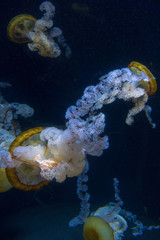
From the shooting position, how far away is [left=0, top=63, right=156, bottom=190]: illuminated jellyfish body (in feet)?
6.35

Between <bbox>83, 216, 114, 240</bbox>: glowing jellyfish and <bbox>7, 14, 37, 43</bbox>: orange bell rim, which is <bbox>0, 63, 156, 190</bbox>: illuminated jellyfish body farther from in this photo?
<bbox>7, 14, 37, 43</bbox>: orange bell rim

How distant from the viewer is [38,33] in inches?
116

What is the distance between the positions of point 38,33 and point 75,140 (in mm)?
1989

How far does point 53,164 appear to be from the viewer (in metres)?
2.05

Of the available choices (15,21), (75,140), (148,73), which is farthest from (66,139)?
(15,21)

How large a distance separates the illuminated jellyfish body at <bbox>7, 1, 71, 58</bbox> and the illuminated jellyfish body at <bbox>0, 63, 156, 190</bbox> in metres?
1.43

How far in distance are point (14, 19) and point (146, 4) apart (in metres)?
2.14

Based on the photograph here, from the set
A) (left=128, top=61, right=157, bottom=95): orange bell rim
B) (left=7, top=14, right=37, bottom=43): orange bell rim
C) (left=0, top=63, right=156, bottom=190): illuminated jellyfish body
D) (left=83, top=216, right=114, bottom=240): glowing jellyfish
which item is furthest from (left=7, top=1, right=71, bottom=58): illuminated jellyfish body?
(left=83, top=216, right=114, bottom=240): glowing jellyfish

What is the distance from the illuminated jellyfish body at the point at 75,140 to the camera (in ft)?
6.35

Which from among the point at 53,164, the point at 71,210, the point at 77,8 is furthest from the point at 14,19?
the point at 71,210

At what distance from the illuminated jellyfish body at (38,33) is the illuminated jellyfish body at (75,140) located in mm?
1430

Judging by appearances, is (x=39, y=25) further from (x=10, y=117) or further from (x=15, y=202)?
(x=15, y=202)

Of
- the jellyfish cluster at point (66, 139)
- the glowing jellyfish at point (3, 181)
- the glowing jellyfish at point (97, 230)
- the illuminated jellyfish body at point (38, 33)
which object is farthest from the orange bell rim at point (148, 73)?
the glowing jellyfish at point (3, 181)

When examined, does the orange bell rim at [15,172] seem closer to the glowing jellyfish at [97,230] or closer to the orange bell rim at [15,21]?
the glowing jellyfish at [97,230]
